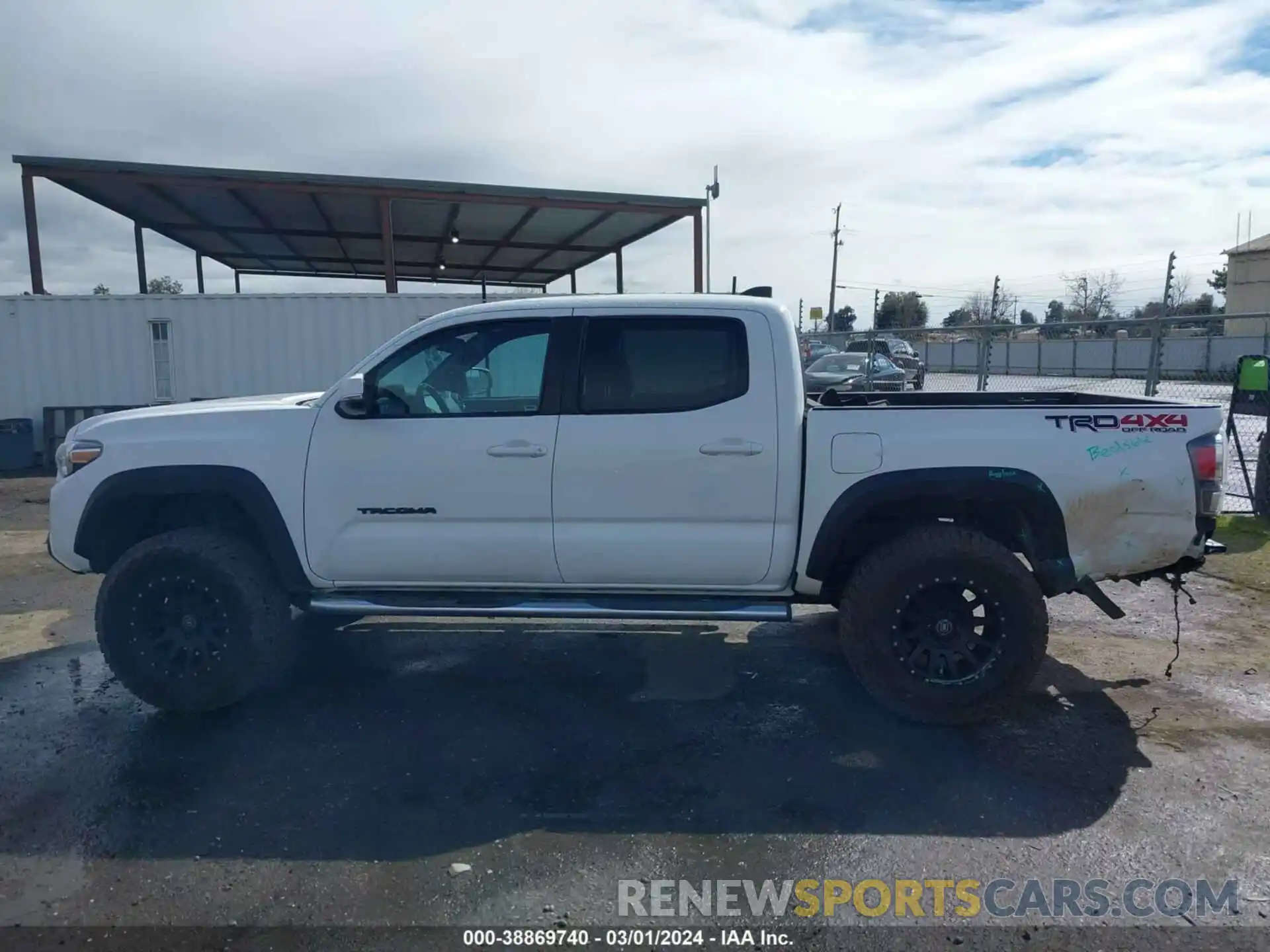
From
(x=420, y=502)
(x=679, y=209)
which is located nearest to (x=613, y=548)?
(x=420, y=502)

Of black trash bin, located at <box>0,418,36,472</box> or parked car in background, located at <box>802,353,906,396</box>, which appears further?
parked car in background, located at <box>802,353,906,396</box>

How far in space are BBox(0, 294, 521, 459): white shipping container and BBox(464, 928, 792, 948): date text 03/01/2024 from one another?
13022mm

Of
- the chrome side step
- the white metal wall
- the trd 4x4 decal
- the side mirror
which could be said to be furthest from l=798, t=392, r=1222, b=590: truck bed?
the white metal wall

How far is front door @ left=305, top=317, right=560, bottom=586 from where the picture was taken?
4562 mm

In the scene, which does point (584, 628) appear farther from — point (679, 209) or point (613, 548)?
point (679, 209)

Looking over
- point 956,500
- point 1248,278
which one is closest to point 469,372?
point 956,500

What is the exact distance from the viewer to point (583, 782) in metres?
3.96

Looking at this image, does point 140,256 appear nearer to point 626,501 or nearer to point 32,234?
point 32,234

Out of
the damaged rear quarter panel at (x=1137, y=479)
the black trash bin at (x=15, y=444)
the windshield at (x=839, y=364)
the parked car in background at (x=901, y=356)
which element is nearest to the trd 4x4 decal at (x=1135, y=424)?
the damaged rear quarter panel at (x=1137, y=479)

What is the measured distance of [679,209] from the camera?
16.2m

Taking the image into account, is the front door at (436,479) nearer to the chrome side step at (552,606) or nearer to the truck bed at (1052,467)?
the chrome side step at (552,606)

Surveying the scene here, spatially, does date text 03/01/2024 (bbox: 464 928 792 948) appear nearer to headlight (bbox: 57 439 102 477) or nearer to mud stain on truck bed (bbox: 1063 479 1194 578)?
mud stain on truck bed (bbox: 1063 479 1194 578)

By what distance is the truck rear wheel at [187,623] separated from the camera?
4582 mm

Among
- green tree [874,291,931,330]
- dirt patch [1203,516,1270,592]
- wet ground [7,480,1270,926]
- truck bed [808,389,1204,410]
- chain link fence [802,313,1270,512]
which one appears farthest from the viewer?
green tree [874,291,931,330]
